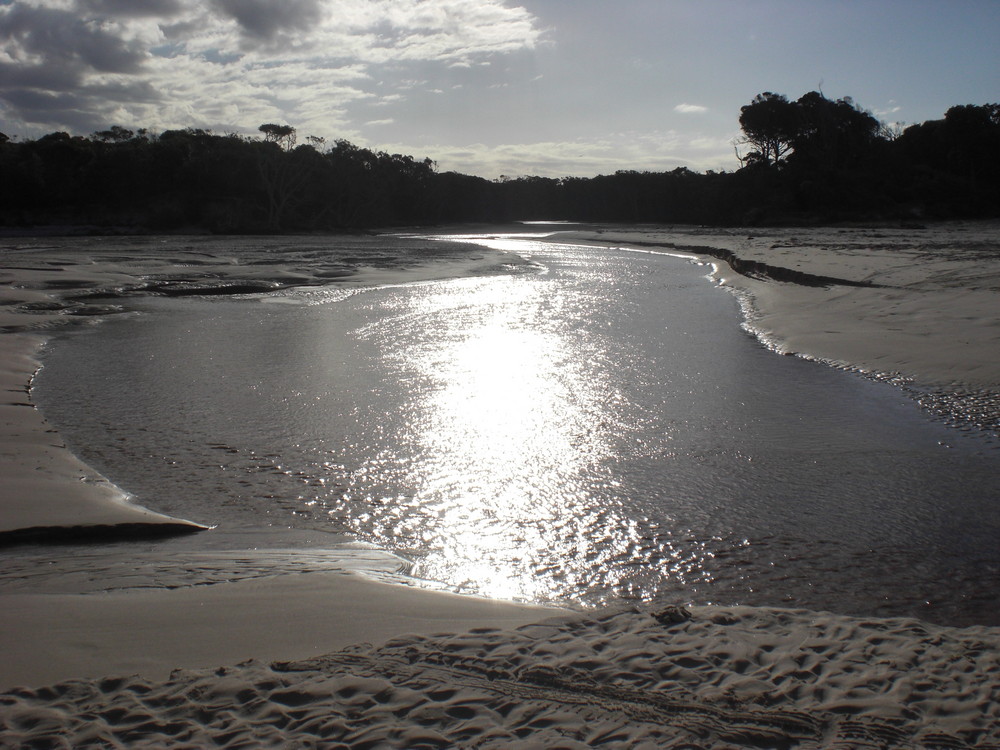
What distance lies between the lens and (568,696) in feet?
7.15

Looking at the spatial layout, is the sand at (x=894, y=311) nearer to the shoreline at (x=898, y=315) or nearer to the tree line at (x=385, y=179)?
the shoreline at (x=898, y=315)

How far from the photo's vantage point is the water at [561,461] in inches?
135

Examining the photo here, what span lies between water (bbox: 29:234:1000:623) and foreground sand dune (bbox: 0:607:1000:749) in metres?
0.62

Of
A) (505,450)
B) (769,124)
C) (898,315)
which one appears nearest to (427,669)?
(505,450)

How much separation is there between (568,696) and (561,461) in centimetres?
284

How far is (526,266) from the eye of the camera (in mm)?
23016

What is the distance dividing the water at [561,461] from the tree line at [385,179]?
37.8 metres

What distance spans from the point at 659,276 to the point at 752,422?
14.3m

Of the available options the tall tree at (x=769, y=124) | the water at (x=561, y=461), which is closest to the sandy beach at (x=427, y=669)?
the water at (x=561, y=461)

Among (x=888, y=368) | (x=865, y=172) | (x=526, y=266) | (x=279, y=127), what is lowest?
(x=888, y=368)

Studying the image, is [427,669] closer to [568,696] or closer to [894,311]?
[568,696]

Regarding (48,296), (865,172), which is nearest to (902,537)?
(48,296)

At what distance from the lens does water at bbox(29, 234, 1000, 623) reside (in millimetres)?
3434

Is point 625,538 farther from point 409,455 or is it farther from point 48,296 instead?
point 48,296
